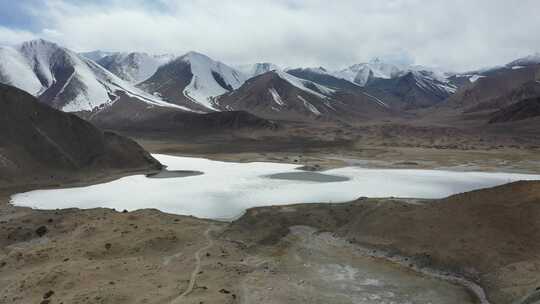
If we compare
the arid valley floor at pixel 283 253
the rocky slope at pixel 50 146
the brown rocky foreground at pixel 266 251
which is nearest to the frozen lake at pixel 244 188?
the rocky slope at pixel 50 146

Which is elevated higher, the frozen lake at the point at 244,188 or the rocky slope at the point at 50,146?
the rocky slope at the point at 50,146

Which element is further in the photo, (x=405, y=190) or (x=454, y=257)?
(x=405, y=190)

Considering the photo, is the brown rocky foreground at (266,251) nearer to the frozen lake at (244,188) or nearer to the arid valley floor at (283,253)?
the arid valley floor at (283,253)

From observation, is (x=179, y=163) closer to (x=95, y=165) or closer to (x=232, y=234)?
(x=95, y=165)

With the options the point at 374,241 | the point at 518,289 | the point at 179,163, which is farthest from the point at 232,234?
the point at 179,163

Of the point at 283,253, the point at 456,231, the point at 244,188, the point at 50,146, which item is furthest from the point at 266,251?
the point at 50,146

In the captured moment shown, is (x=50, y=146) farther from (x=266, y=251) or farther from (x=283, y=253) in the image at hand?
(x=283, y=253)

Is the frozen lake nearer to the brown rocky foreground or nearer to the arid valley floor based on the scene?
the arid valley floor

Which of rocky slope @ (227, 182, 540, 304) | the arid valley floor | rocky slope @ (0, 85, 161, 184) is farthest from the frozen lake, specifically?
rocky slope @ (227, 182, 540, 304)
